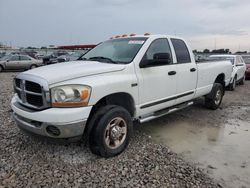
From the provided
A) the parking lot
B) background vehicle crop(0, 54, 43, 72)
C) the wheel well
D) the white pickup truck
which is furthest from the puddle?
background vehicle crop(0, 54, 43, 72)

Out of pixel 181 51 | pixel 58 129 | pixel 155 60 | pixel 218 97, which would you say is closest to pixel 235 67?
pixel 218 97

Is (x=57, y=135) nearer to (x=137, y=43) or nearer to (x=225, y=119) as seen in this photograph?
(x=137, y=43)

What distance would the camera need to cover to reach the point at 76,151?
12.0 feet

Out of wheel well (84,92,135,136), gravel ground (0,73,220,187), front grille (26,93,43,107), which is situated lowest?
gravel ground (0,73,220,187)

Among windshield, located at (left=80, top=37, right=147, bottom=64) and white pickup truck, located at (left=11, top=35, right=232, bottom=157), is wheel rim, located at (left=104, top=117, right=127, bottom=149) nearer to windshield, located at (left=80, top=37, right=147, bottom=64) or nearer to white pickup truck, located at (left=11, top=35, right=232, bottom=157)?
white pickup truck, located at (left=11, top=35, right=232, bottom=157)

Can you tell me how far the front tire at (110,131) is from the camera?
320 cm

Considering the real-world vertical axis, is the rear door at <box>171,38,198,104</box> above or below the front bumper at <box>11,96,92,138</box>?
above

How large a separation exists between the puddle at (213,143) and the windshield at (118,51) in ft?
5.34

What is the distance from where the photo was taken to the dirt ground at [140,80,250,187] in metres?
3.23

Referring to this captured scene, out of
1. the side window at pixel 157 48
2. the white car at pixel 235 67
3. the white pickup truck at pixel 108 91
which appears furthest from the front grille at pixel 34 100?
the white car at pixel 235 67

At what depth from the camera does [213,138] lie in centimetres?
440

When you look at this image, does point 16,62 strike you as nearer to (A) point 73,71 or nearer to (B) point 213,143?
(A) point 73,71

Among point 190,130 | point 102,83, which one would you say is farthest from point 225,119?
point 102,83

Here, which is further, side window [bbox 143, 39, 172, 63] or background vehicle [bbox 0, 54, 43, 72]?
background vehicle [bbox 0, 54, 43, 72]
